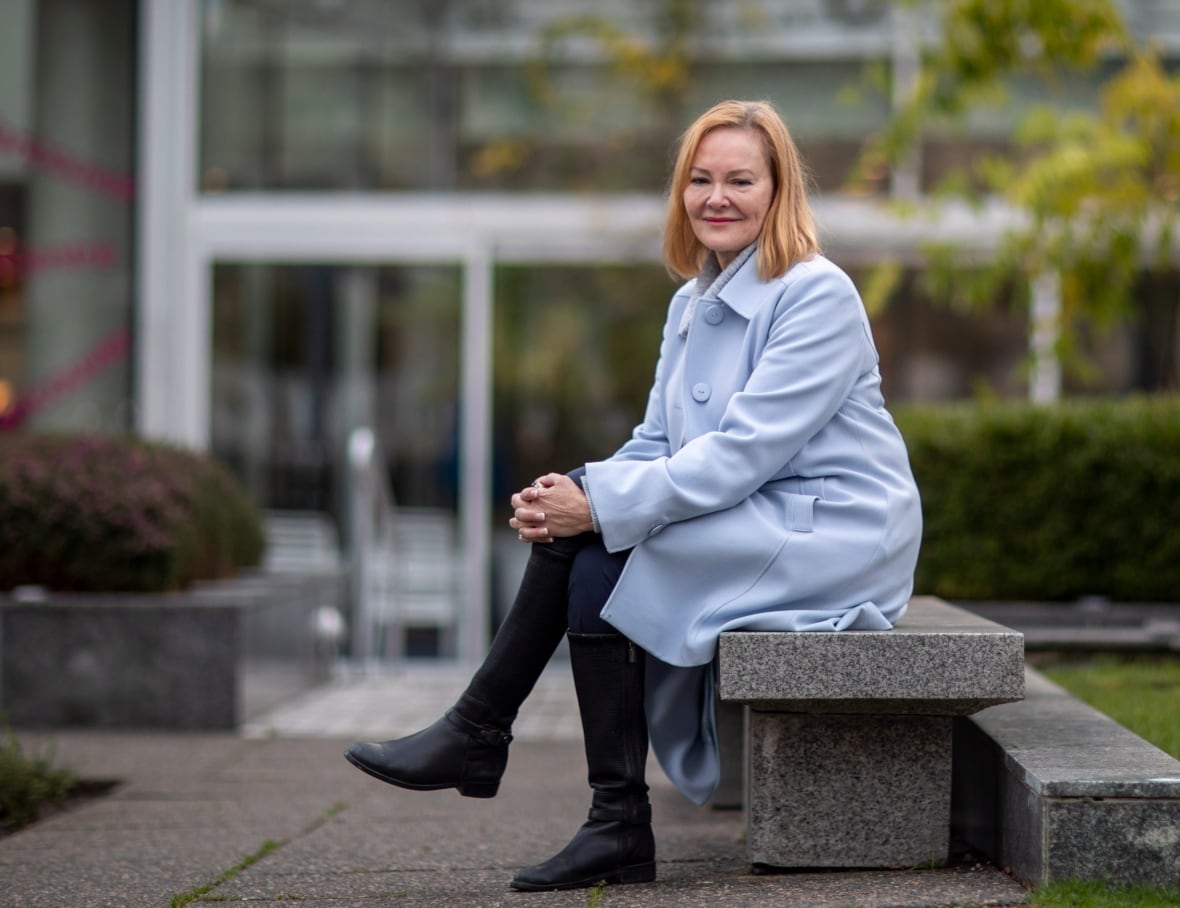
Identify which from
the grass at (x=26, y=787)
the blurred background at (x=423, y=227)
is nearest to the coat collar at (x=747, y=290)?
the grass at (x=26, y=787)

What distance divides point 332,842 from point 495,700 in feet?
3.07

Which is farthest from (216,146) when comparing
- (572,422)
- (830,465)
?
(830,465)

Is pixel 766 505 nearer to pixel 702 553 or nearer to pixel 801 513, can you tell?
pixel 801 513

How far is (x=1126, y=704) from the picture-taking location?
4.67m

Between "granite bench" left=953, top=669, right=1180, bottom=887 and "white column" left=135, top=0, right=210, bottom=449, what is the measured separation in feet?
25.9

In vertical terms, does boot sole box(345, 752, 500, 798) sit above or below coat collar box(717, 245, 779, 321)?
below

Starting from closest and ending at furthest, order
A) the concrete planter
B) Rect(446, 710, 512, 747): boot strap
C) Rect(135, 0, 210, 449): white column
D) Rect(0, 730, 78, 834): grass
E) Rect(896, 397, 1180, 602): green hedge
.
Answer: Rect(446, 710, 512, 747): boot strap
Rect(0, 730, 78, 834): grass
the concrete planter
Rect(896, 397, 1180, 602): green hedge
Rect(135, 0, 210, 449): white column

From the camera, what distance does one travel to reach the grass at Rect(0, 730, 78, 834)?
4750 mm

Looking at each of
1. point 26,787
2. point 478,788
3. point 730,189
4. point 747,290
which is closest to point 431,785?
point 478,788

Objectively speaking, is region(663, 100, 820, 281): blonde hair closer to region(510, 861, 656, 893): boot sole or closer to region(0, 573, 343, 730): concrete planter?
region(510, 861, 656, 893): boot sole

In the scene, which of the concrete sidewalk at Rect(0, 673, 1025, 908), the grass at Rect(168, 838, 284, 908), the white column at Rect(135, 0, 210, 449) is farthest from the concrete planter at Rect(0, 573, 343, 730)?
the white column at Rect(135, 0, 210, 449)

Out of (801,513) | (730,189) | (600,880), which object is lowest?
(600,880)

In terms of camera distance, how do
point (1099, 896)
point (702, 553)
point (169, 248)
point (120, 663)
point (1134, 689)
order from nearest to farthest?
point (1099, 896)
point (702, 553)
point (1134, 689)
point (120, 663)
point (169, 248)

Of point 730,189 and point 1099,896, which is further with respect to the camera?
point 730,189
